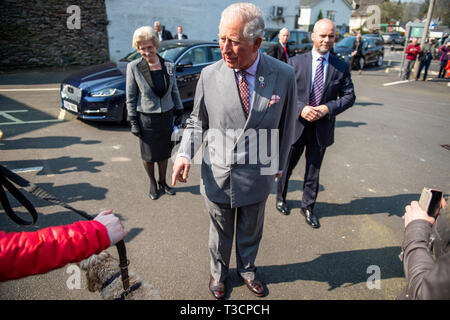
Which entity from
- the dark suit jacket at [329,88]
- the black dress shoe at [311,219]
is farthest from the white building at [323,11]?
the black dress shoe at [311,219]

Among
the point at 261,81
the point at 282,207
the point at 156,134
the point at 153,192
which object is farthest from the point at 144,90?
the point at 282,207

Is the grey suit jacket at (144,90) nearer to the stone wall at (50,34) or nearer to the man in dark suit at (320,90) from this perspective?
the man in dark suit at (320,90)

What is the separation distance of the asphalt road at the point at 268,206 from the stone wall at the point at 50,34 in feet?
25.0

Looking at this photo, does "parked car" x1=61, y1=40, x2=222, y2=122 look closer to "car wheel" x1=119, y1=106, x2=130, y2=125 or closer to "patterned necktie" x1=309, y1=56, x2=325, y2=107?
"car wheel" x1=119, y1=106, x2=130, y2=125

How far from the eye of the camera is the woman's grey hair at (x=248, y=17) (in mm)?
1704

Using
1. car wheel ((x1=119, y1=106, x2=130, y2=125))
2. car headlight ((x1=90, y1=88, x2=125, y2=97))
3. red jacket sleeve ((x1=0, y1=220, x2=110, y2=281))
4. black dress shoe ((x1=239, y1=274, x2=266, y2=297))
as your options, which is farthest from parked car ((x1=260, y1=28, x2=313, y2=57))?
red jacket sleeve ((x1=0, y1=220, x2=110, y2=281))

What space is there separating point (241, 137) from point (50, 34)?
15108mm

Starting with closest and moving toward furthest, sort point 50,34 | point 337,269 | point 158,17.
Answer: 1. point 337,269
2. point 50,34
3. point 158,17

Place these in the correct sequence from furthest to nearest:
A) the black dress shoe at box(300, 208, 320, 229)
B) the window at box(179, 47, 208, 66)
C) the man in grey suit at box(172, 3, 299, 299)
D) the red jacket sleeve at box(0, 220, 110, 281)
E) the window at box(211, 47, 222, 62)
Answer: the window at box(211, 47, 222, 62) → the window at box(179, 47, 208, 66) → the black dress shoe at box(300, 208, 320, 229) → the man in grey suit at box(172, 3, 299, 299) → the red jacket sleeve at box(0, 220, 110, 281)

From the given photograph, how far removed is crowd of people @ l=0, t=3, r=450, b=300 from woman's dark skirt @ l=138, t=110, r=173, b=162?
0.01m

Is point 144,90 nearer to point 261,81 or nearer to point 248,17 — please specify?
point 261,81

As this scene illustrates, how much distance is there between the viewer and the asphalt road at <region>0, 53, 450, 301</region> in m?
2.59

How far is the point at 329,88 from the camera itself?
3.09 meters
